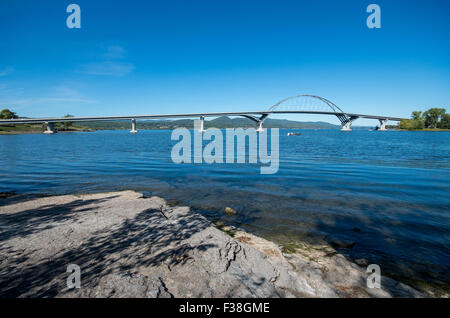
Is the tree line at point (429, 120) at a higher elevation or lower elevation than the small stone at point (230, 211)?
higher

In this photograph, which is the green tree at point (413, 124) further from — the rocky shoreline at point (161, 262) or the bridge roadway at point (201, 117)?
the rocky shoreline at point (161, 262)

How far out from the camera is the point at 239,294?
4.04 metres

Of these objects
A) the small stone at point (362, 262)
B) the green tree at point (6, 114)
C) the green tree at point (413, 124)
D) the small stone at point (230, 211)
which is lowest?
the small stone at point (362, 262)

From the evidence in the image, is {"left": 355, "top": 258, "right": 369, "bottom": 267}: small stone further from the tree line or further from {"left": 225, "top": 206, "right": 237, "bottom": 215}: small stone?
the tree line

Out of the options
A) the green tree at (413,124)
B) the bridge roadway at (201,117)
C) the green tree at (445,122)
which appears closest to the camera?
the bridge roadway at (201,117)

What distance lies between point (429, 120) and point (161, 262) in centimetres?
20285

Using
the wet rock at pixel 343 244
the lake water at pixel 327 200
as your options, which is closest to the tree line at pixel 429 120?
the lake water at pixel 327 200

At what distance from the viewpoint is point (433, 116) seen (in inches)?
5541

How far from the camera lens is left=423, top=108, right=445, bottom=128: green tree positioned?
139 meters

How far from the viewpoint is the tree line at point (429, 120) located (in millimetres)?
136875

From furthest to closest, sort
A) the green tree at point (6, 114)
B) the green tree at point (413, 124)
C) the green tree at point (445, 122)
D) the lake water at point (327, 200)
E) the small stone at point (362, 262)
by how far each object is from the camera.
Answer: the green tree at point (6, 114), the green tree at point (413, 124), the green tree at point (445, 122), the lake water at point (327, 200), the small stone at point (362, 262)

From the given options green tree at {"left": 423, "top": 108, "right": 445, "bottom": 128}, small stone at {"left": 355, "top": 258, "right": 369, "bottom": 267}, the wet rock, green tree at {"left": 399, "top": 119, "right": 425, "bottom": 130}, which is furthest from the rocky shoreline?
green tree at {"left": 423, "top": 108, "right": 445, "bottom": 128}

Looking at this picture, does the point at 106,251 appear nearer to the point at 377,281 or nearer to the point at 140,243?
the point at 140,243
